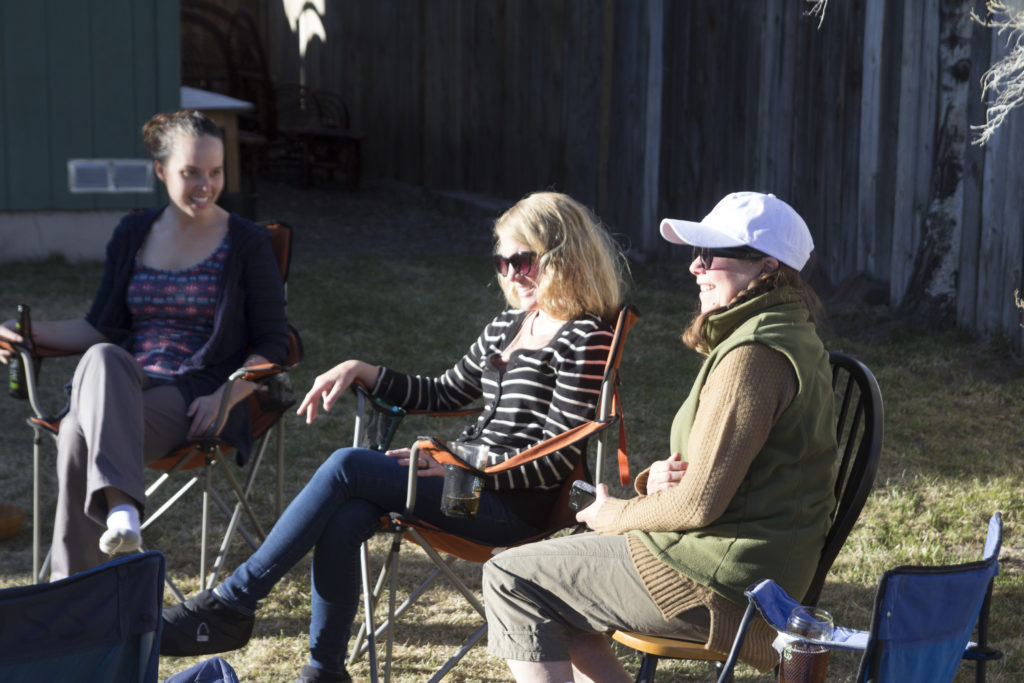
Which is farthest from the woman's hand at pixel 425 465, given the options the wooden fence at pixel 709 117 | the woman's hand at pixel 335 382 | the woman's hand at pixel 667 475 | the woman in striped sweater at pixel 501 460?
the wooden fence at pixel 709 117

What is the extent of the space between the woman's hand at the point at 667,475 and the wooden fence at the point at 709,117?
143 inches

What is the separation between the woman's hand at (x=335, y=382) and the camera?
2836mm

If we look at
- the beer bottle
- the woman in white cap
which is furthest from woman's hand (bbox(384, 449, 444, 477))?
the beer bottle

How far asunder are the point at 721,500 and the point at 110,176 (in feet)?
21.7

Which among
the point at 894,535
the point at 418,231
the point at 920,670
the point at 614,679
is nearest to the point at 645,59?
the point at 418,231

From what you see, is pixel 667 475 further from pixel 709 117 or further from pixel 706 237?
pixel 709 117

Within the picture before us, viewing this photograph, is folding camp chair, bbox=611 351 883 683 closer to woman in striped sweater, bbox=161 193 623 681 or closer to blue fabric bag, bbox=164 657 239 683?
woman in striped sweater, bbox=161 193 623 681

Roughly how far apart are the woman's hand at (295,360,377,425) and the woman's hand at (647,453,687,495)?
0.92 m

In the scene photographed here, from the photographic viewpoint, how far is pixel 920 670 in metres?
1.66

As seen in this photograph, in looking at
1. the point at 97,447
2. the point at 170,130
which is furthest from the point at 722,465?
the point at 170,130

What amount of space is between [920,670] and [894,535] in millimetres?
2049

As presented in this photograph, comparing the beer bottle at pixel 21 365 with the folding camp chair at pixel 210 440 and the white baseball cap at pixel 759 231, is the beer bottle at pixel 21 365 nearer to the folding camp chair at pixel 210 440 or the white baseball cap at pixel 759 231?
the folding camp chair at pixel 210 440

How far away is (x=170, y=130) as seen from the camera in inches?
131

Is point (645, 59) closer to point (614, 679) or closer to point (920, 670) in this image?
point (614, 679)
